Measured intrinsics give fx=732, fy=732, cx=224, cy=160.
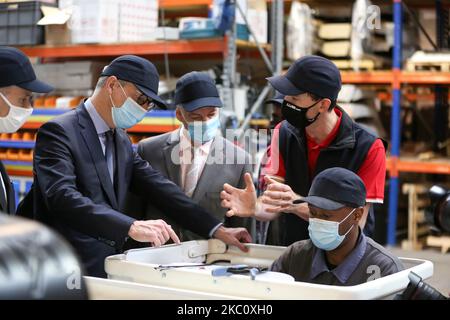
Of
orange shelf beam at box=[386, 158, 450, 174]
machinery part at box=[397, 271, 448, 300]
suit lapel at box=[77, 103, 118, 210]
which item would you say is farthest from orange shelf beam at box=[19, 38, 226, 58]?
machinery part at box=[397, 271, 448, 300]

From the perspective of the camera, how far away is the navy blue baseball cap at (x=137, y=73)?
276cm

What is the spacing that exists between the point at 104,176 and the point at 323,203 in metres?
0.82

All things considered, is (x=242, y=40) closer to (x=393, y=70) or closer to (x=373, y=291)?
(x=393, y=70)

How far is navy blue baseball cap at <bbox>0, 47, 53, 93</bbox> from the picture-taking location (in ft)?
9.00

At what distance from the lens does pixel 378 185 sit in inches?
110

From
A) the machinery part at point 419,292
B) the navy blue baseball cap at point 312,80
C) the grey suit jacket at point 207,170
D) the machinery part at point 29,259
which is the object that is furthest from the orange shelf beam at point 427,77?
the machinery part at point 29,259

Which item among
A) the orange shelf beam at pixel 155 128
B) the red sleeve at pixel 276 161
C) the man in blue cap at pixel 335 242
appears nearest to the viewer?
the man in blue cap at pixel 335 242

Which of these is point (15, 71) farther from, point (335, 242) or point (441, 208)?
point (441, 208)

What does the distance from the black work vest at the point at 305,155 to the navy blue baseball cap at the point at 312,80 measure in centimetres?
14

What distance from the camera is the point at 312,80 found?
2.82m

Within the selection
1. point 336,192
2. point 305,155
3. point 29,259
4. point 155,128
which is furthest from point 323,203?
point 155,128

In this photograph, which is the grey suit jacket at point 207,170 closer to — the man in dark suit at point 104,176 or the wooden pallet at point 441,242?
the man in dark suit at point 104,176

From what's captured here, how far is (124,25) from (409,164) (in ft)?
9.45
